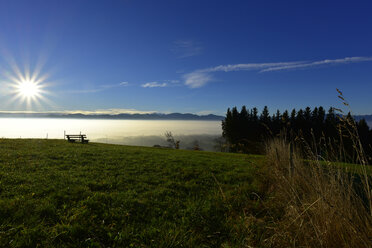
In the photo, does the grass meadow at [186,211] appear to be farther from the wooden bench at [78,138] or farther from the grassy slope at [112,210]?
the wooden bench at [78,138]

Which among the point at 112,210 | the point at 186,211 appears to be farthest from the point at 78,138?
the point at 186,211

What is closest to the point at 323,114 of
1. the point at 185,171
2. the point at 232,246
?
the point at 185,171

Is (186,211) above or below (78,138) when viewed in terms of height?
below

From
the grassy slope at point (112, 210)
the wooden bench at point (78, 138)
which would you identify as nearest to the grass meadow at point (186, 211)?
the grassy slope at point (112, 210)

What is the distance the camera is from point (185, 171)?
8.68 meters

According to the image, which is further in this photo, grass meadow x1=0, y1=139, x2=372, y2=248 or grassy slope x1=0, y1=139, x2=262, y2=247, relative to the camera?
grassy slope x1=0, y1=139, x2=262, y2=247

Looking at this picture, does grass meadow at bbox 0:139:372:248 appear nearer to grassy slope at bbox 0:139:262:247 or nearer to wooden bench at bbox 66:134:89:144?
grassy slope at bbox 0:139:262:247

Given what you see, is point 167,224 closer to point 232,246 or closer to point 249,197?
point 232,246

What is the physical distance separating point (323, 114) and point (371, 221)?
61.7 metres

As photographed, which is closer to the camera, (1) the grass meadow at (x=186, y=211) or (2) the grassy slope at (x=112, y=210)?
(1) the grass meadow at (x=186, y=211)

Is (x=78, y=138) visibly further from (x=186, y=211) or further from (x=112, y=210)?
(x=186, y=211)

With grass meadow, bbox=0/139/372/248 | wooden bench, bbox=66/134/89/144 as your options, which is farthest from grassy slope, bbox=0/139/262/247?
wooden bench, bbox=66/134/89/144

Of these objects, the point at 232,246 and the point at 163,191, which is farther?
the point at 163,191

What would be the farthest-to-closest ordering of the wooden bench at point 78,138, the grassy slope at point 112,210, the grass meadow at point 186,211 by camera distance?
the wooden bench at point 78,138 < the grassy slope at point 112,210 < the grass meadow at point 186,211
